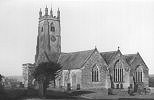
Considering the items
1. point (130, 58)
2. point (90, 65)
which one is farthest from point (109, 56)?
point (90, 65)

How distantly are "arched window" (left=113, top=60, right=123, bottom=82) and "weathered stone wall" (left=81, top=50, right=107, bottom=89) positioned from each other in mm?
3067

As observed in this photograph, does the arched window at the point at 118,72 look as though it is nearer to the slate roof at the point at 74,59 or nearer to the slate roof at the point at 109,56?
the slate roof at the point at 109,56

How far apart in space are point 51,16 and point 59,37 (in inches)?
213

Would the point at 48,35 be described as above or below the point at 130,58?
above

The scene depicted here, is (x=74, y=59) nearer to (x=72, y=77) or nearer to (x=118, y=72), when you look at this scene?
(x=72, y=77)

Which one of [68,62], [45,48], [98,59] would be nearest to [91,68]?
[98,59]

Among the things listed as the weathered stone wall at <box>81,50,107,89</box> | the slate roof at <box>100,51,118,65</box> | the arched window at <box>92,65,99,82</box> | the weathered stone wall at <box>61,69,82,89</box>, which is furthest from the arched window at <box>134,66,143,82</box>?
the weathered stone wall at <box>61,69,82,89</box>

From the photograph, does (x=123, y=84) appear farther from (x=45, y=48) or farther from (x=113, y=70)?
(x=45, y=48)

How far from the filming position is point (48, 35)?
78375mm

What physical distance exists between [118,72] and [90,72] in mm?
7572

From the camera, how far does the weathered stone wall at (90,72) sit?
63094 mm

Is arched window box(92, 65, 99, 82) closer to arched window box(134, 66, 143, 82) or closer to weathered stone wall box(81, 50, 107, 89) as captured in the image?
weathered stone wall box(81, 50, 107, 89)

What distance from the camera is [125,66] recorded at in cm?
6906

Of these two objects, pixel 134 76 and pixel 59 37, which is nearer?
pixel 134 76
